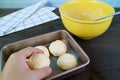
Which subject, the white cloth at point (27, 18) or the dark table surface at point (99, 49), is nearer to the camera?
the dark table surface at point (99, 49)

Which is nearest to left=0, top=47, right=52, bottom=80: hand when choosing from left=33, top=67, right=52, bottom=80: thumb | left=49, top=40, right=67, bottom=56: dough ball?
left=33, top=67, right=52, bottom=80: thumb

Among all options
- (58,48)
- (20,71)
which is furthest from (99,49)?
(20,71)

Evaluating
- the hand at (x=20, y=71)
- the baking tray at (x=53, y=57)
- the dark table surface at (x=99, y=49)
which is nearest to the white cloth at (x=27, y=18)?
the dark table surface at (x=99, y=49)

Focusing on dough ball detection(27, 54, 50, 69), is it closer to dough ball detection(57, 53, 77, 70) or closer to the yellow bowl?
dough ball detection(57, 53, 77, 70)

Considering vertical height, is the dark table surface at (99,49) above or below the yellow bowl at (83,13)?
below

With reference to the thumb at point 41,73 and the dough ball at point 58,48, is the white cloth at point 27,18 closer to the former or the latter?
the dough ball at point 58,48

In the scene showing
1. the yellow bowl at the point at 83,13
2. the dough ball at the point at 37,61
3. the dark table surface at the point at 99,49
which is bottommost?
the dark table surface at the point at 99,49

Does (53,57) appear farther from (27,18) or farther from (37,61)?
(27,18)
